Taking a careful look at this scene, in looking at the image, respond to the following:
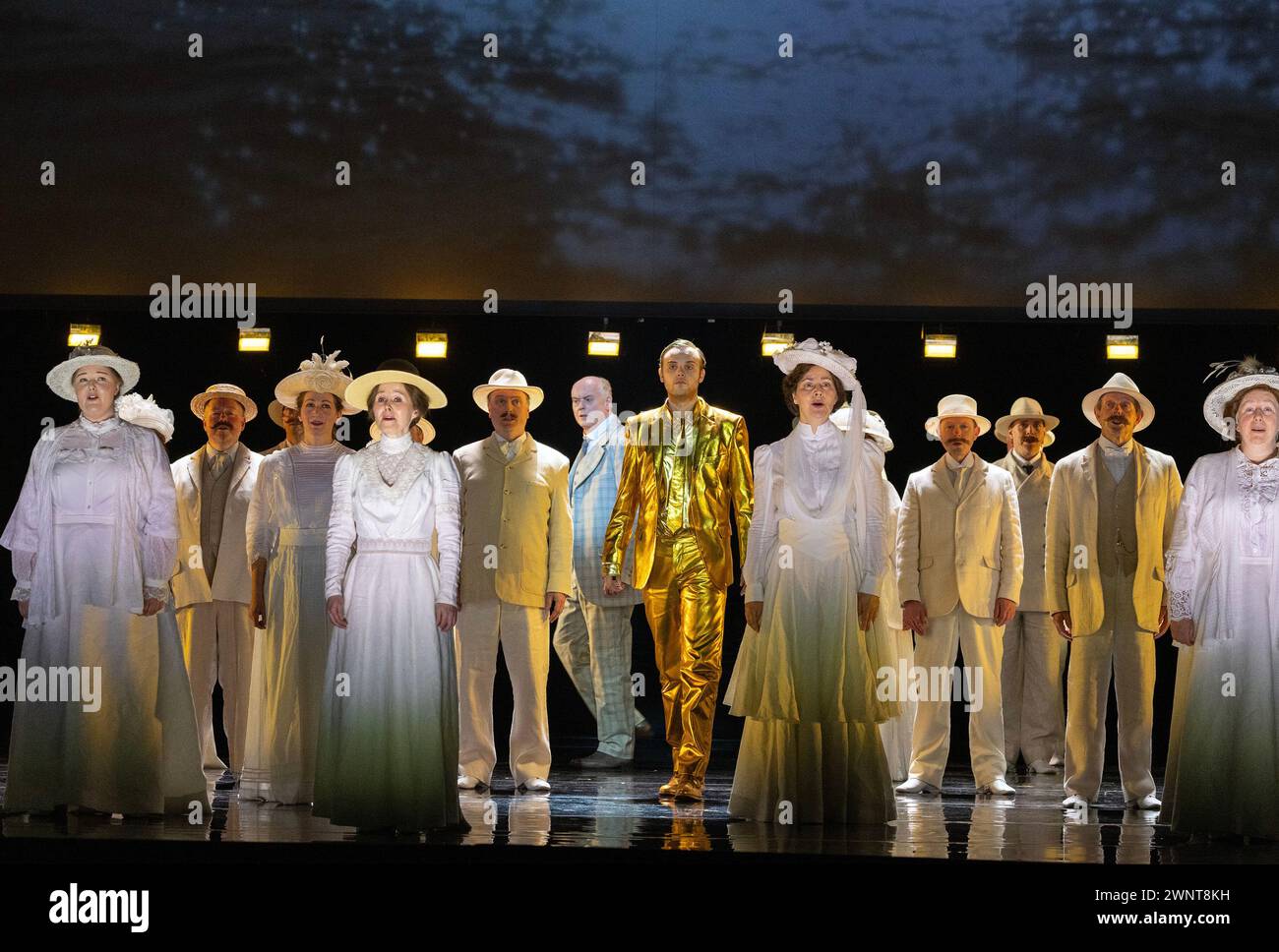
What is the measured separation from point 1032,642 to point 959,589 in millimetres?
1439

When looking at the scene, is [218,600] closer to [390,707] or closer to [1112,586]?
[390,707]

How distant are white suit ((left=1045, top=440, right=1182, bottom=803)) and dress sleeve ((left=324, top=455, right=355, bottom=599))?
3.14 metres

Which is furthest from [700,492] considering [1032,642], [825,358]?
[1032,642]

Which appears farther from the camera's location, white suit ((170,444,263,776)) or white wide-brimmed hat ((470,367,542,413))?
white suit ((170,444,263,776))

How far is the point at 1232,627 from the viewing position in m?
5.70

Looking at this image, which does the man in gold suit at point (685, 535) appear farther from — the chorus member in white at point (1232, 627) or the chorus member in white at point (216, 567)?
the chorus member in white at point (216, 567)

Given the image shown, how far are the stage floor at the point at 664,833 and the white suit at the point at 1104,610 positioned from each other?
237 mm

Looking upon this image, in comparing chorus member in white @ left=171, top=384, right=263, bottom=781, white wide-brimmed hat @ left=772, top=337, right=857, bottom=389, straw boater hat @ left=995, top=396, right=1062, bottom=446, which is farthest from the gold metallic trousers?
straw boater hat @ left=995, top=396, right=1062, bottom=446

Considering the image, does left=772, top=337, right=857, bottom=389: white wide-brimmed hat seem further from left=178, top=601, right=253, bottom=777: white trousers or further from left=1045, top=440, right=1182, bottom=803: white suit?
left=178, top=601, right=253, bottom=777: white trousers

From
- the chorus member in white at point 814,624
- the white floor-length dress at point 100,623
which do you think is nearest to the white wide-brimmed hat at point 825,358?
the chorus member in white at point 814,624

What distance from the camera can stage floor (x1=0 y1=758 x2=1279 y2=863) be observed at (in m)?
4.98

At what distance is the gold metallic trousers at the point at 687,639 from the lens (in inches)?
253

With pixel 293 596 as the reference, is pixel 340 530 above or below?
above
